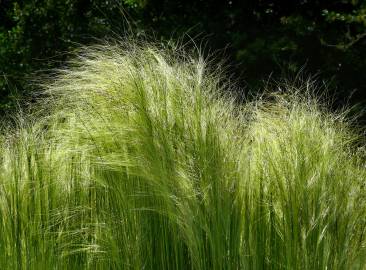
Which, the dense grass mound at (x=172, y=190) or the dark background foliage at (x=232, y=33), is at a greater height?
the dark background foliage at (x=232, y=33)

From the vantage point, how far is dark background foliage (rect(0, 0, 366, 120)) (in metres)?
9.32

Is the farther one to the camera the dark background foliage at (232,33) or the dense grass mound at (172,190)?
the dark background foliage at (232,33)

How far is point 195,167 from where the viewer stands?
10.00ft

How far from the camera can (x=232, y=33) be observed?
998 cm

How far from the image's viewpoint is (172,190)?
300cm

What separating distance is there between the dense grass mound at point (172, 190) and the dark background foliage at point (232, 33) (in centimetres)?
572

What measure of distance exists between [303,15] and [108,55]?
22.2 feet

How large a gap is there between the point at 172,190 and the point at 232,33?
7.22m

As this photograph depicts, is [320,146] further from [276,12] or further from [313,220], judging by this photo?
[276,12]

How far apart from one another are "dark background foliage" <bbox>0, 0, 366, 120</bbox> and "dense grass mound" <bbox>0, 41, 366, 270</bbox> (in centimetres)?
572

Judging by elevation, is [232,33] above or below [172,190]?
above

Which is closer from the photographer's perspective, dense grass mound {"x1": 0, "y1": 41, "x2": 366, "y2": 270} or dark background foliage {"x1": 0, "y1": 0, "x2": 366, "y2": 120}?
dense grass mound {"x1": 0, "y1": 41, "x2": 366, "y2": 270}

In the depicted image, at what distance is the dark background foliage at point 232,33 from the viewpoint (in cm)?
932

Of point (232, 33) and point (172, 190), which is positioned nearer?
point (172, 190)
